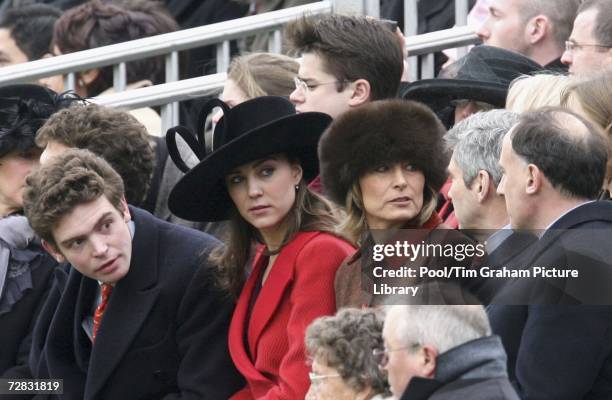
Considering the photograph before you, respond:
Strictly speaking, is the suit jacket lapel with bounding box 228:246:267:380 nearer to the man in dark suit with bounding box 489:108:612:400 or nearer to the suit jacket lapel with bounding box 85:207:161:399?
the suit jacket lapel with bounding box 85:207:161:399

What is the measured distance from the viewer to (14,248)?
7.71 m

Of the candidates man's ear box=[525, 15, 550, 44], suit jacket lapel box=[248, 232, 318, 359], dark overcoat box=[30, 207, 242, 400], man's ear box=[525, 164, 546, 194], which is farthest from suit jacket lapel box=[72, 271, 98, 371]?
man's ear box=[525, 15, 550, 44]

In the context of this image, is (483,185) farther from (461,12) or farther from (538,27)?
(461,12)

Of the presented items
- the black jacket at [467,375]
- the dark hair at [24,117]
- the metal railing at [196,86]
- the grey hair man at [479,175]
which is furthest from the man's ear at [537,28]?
the black jacket at [467,375]

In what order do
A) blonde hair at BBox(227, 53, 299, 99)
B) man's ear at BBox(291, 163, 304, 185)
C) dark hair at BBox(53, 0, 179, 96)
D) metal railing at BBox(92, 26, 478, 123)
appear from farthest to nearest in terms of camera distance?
dark hair at BBox(53, 0, 179, 96)
metal railing at BBox(92, 26, 478, 123)
blonde hair at BBox(227, 53, 299, 99)
man's ear at BBox(291, 163, 304, 185)

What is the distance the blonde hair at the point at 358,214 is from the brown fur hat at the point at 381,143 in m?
0.03

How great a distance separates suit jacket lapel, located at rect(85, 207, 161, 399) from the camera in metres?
6.75

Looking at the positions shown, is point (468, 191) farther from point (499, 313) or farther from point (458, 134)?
point (499, 313)

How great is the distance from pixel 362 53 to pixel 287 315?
56.8 inches

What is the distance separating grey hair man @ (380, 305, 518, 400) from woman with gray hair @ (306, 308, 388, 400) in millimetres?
331

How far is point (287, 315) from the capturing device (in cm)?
637

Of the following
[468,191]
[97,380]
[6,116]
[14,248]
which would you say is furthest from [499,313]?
[6,116]

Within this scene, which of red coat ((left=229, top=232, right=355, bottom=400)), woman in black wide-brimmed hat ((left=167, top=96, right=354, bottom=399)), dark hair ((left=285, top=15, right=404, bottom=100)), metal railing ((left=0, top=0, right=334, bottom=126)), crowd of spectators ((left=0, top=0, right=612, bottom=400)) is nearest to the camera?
crowd of spectators ((left=0, top=0, right=612, bottom=400))

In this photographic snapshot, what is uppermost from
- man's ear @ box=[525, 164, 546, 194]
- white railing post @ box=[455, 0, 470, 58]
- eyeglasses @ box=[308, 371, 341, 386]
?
white railing post @ box=[455, 0, 470, 58]
